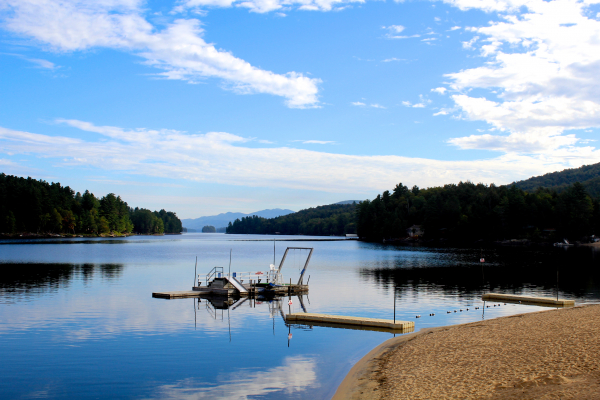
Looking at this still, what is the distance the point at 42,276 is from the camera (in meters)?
50.2

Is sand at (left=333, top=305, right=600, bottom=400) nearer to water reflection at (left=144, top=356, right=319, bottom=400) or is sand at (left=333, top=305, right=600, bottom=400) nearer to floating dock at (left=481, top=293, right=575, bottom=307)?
water reflection at (left=144, top=356, right=319, bottom=400)

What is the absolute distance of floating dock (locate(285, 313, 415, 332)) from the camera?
24594 millimetres

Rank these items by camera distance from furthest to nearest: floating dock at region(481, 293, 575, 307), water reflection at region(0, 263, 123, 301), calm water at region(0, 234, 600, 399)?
water reflection at region(0, 263, 123, 301) → floating dock at region(481, 293, 575, 307) → calm water at region(0, 234, 600, 399)

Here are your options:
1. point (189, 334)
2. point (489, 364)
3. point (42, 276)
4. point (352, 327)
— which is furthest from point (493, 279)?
point (42, 276)

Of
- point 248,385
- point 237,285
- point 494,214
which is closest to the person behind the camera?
point 248,385

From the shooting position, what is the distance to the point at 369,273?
192 feet

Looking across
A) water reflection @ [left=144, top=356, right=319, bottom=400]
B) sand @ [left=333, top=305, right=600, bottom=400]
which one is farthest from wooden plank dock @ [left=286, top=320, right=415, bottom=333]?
water reflection @ [left=144, top=356, right=319, bottom=400]

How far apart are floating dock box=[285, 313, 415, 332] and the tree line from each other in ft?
438

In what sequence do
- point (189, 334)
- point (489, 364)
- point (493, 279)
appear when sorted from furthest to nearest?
point (493, 279), point (189, 334), point (489, 364)

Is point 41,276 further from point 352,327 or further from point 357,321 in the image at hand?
point 357,321

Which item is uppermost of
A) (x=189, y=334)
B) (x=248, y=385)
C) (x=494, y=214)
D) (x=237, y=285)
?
(x=494, y=214)

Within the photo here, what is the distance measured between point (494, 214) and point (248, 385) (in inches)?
6039

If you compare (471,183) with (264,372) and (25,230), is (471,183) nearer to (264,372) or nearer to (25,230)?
(25,230)

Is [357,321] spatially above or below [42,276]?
above
